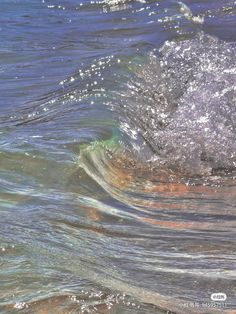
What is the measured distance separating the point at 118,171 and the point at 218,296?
1.89 m

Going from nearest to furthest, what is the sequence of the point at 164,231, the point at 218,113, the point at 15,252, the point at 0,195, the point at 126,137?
1. the point at 15,252
2. the point at 164,231
3. the point at 0,195
4. the point at 126,137
5. the point at 218,113

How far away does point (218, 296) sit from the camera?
9.09 ft

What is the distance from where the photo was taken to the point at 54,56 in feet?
26.9

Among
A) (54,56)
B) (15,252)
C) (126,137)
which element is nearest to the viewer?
(15,252)

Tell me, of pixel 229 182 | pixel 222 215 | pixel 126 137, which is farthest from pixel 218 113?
pixel 222 215

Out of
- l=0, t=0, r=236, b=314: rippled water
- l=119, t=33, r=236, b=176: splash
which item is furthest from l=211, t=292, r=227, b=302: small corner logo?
l=119, t=33, r=236, b=176: splash

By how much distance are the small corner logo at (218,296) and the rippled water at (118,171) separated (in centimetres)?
2

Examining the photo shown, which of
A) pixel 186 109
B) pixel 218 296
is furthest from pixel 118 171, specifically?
pixel 218 296

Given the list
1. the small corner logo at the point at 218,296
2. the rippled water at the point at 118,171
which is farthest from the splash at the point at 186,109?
the small corner logo at the point at 218,296

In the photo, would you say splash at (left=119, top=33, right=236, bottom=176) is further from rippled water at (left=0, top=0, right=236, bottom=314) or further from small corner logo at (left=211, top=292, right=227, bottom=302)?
small corner logo at (left=211, top=292, right=227, bottom=302)

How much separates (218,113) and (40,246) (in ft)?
9.21

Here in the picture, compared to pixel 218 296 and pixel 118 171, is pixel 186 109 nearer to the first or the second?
pixel 118 171

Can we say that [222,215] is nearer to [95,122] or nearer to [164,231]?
[164,231]

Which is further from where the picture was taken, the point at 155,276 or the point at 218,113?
the point at 218,113
